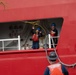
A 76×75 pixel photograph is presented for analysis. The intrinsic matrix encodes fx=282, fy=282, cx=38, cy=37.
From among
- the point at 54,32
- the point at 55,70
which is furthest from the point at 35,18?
the point at 55,70

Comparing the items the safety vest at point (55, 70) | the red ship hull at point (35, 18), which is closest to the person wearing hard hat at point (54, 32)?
the red ship hull at point (35, 18)

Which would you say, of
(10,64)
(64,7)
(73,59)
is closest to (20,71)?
(10,64)

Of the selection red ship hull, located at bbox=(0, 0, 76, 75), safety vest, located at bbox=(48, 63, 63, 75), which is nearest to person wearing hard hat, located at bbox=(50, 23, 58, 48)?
red ship hull, located at bbox=(0, 0, 76, 75)

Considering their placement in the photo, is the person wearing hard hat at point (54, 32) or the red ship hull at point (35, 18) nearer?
the red ship hull at point (35, 18)

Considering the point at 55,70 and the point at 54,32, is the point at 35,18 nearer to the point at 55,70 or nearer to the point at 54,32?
the point at 54,32

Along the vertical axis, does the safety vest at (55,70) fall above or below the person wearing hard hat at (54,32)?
below

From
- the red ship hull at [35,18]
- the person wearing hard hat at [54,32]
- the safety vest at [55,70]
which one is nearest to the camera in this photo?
the safety vest at [55,70]

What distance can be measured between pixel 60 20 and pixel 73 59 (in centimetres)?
141

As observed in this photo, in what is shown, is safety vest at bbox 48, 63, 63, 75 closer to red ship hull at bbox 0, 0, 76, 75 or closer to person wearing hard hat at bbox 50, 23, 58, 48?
red ship hull at bbox 0, 0, 76, 75

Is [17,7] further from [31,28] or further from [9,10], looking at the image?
[31,28]

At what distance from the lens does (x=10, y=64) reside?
682 cm

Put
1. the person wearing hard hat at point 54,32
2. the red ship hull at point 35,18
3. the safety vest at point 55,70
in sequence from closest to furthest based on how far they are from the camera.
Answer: the safety vest at point 55,70
the red ship hull at point 35,18
the person wearing hard hat at point 54,32

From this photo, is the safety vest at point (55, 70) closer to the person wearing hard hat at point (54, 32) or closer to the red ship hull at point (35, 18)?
the red ship hull at point (35, 18)

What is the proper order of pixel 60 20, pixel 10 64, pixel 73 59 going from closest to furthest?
pixel 73 59
pixel 10 64
pixel 60 20
